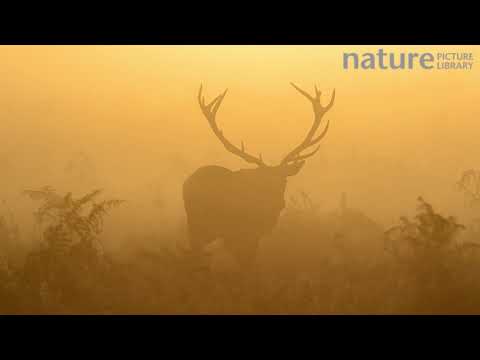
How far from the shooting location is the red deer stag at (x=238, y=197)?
303 centimetres

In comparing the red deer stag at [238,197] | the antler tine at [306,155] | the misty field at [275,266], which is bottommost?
the misty field at [275,266]

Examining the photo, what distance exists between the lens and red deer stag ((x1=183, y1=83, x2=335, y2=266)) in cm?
303

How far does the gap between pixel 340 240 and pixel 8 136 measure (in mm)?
2234

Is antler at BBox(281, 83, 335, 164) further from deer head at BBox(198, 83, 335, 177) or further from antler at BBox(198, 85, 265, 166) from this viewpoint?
antler at BBox(198, 85, 265, 166)

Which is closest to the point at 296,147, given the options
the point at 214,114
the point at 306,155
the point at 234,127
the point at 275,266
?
the point at 306,155

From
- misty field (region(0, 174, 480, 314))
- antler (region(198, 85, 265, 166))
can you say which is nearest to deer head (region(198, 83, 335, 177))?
antler (region(198, 85, 265, 166))

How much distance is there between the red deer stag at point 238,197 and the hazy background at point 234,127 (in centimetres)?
5

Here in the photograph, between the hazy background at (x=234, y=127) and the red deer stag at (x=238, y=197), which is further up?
the hazy background at (x=234, y=127)

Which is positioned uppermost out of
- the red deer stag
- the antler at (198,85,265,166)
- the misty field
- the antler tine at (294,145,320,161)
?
the antler at (198,85,265,166)

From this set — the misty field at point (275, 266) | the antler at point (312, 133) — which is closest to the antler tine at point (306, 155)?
the antler at point (312, 133)

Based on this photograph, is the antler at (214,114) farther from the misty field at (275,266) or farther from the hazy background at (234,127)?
the misty field at (275,266)

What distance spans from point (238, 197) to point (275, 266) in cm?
50

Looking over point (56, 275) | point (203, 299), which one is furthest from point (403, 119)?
point (56, 275)

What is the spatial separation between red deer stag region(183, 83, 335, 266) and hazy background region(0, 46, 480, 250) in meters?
0.05
